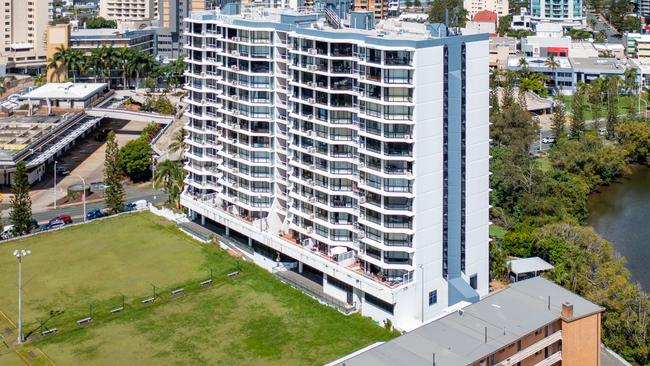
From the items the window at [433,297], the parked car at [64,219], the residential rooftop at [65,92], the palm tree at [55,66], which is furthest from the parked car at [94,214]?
the palm tree at [55,66]

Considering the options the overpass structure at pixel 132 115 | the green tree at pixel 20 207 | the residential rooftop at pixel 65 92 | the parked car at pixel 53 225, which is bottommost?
the parked car at pixel 53 225

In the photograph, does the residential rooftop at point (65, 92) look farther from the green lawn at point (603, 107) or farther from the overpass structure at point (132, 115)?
the green lawn at point (603, 107)

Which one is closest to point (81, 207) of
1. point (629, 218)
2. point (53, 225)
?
point (53, 225)

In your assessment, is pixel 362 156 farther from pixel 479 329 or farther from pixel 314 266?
pixel 479 329

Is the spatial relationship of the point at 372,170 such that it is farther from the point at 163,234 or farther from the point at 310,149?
the point at 163,234

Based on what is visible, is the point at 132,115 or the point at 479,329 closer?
the point at 479,329

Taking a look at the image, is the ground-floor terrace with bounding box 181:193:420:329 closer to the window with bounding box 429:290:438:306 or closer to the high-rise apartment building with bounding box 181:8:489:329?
the high-rise apartment building with bounding box 181:8:489:329

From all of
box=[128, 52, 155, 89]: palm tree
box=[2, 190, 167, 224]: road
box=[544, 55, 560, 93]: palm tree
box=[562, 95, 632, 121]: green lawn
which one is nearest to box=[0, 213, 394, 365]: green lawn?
box=[2, 190, 167, 224]: road

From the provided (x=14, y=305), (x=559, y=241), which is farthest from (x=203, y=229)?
(x=559, y=241)
